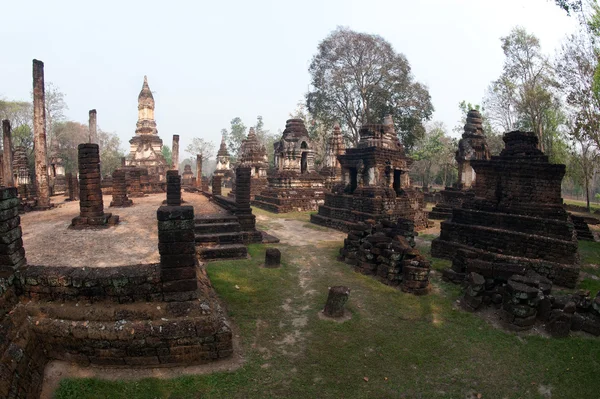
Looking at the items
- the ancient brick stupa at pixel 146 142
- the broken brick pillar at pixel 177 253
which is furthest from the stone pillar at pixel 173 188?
the ancient brick stupa at pixel 146 142

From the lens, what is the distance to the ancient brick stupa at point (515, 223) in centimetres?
720

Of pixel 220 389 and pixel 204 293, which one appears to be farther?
pixel 204 293

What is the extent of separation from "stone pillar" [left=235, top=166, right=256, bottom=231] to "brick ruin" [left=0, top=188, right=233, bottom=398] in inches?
230

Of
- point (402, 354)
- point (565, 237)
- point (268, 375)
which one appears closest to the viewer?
point (268, 375)

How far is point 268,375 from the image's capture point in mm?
4156

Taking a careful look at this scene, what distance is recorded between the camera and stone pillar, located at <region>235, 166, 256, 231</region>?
1082 centimetres

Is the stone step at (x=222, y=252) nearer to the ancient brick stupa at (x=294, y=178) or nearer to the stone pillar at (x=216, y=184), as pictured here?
the stone pillar at (x=216, y=184)

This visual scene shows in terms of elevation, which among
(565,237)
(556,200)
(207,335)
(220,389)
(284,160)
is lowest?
(220,389)

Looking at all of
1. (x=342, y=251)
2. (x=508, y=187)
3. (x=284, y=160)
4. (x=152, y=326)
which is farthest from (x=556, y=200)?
(x=284, y=160)

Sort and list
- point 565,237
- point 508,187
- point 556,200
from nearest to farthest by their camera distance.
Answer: point 565,237 < point 556,200 < point 508,187

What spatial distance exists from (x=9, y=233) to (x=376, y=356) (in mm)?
5221

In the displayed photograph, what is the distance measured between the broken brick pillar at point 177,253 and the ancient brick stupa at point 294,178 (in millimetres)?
14416

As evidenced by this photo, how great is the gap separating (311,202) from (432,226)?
300 inches

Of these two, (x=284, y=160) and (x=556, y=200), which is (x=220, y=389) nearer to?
(x=556, y=200)
